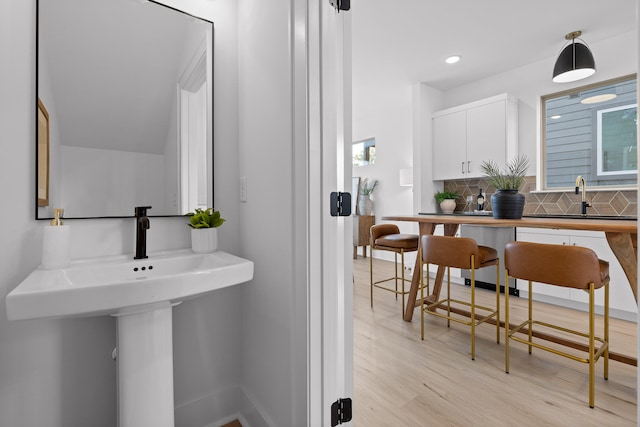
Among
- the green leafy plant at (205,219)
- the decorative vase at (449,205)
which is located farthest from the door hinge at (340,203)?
the decorative vase at (449,205)

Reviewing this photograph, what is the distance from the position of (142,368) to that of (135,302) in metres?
0.36

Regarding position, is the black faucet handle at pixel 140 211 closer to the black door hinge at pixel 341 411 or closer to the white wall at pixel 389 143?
the black door hinge at pixel 341 411

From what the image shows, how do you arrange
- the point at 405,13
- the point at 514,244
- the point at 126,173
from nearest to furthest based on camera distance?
the point at 126,173 < the point at 514,244 < the point at 405,13

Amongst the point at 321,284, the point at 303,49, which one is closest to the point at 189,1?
the point at 303,49

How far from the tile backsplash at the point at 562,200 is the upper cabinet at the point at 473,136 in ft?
0.85

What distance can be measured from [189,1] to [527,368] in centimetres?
291

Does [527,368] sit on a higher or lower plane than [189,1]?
lower

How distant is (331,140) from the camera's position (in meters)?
1.15

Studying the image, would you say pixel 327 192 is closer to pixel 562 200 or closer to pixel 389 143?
pixel 562 200

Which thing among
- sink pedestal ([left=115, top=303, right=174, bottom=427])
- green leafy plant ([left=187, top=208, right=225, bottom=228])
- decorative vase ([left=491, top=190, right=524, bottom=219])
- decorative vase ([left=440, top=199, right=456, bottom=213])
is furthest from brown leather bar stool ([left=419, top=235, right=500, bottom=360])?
decorative vase ([left=440, top=199, right=456, bottom=213])

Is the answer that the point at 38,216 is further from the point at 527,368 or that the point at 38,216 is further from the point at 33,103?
the point at 527,368

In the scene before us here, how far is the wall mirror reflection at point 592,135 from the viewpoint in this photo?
3.12 metres

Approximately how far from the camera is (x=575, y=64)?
279 cm

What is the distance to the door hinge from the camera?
3.78 ft
